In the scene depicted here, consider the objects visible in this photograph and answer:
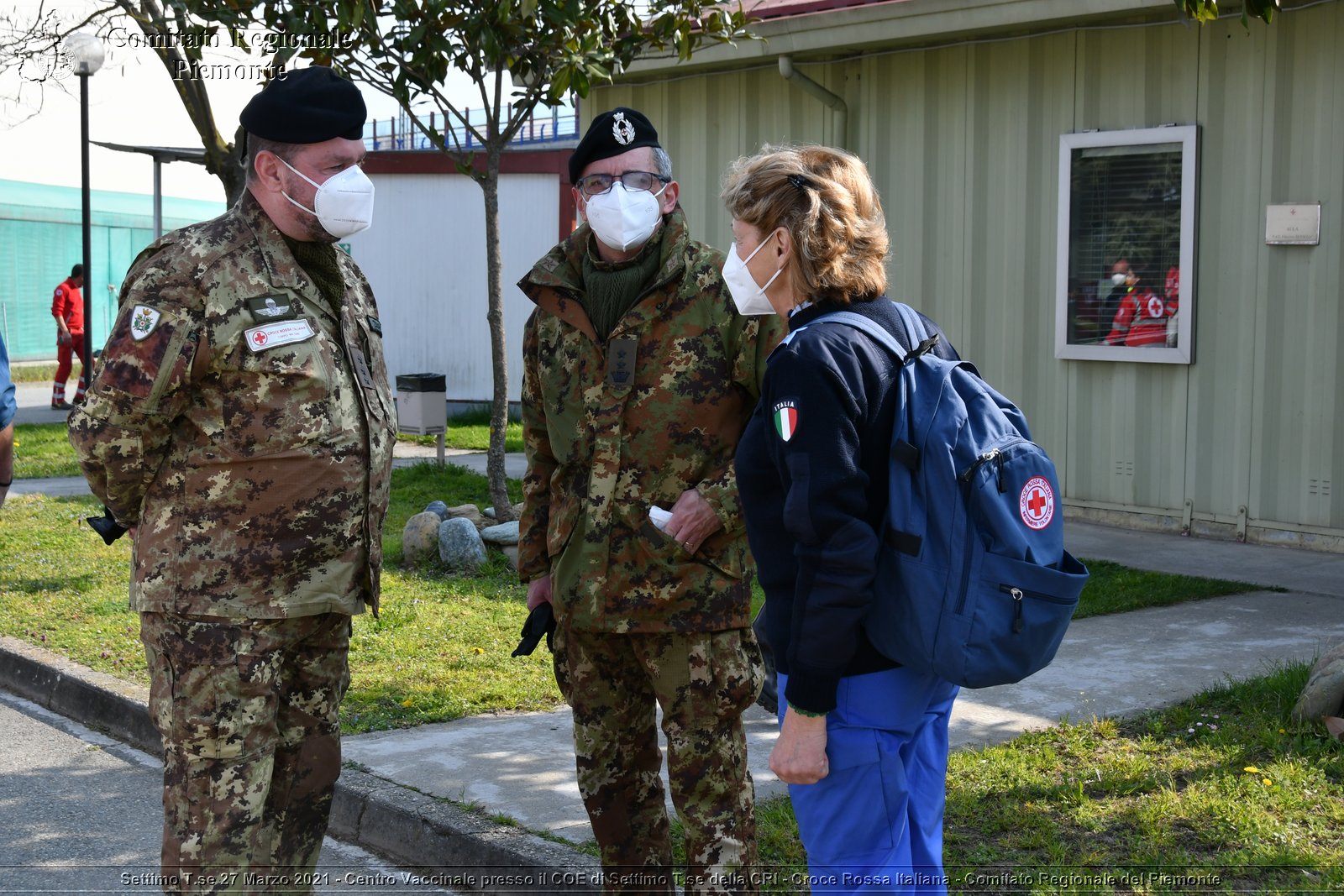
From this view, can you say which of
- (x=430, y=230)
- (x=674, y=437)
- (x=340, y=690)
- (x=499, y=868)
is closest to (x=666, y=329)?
(x=674, y=437)

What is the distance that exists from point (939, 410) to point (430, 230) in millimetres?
16923

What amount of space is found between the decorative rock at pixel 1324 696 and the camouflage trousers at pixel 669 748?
252 centimetres

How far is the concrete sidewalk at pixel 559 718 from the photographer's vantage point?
4441 mm

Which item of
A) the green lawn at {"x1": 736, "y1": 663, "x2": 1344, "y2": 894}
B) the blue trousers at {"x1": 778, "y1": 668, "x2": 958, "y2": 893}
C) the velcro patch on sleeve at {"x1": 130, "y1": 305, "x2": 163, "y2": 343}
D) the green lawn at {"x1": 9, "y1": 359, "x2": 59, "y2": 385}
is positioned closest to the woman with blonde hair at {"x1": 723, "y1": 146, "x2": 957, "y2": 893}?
the blue trousers at {"x1": 778, "y1": 668, "x2": 958, "y2": 893}

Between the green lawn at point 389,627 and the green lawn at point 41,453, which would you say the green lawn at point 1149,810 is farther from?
the green lawn at point 41,453

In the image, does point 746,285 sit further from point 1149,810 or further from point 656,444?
point 1149,810

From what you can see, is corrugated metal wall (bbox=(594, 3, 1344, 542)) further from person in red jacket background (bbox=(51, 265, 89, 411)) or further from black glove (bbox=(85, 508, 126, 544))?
person in red jacket background (bbox=(51, 265, 89, 411))

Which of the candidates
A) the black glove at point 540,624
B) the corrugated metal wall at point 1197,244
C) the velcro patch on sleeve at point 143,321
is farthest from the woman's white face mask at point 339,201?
the corrugated metal wall at point 1197,244

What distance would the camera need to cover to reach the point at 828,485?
259cm

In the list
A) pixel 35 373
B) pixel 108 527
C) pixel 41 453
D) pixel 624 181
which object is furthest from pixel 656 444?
pixel 35 373

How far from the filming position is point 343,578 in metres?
3.44

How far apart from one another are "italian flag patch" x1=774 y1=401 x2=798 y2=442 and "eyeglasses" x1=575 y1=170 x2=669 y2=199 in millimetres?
1144

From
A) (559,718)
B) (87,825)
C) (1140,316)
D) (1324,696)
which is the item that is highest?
(1140,316)

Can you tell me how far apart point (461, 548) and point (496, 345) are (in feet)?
5.63
